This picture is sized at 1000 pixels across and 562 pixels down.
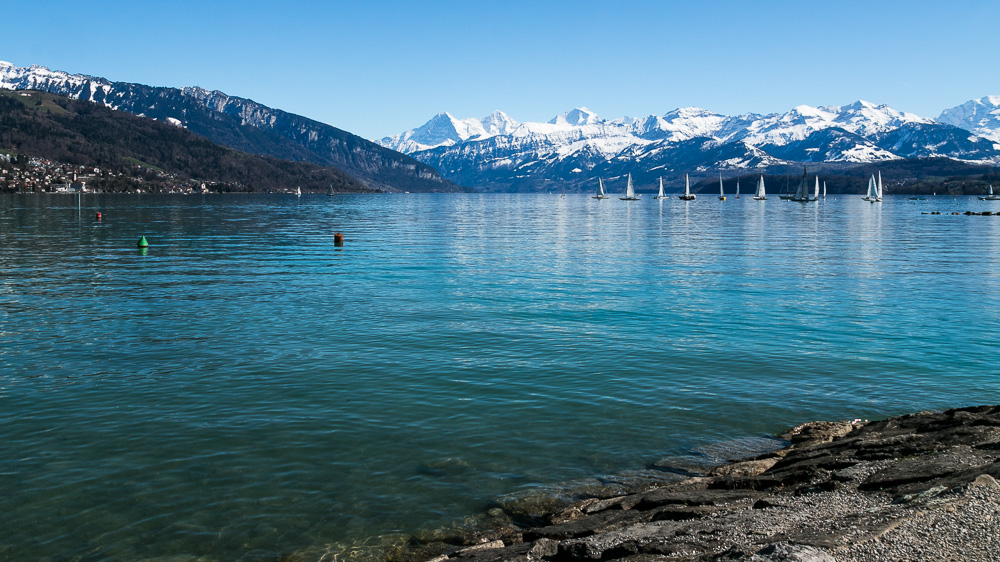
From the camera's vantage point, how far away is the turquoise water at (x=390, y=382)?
15828 mm

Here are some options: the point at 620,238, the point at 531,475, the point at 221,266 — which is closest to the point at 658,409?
the point at 531,475

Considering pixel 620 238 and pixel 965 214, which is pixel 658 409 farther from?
pixel 965 214

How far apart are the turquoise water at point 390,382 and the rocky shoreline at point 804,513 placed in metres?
2.20

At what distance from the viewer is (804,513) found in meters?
12.3

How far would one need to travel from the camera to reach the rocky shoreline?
10188mm

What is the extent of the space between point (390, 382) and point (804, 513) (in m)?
16.0

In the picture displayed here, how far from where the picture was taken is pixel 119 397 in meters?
22.9

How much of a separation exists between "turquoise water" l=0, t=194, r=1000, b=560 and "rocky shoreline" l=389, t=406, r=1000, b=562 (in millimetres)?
2204

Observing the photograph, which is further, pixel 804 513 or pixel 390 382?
pixel 390 382

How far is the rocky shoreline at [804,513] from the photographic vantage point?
10188 mm

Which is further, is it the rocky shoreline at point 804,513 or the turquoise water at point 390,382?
the turquoise water at point 390,382

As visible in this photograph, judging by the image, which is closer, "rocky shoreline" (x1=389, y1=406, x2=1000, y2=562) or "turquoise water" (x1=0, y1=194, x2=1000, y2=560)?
"rocky shoreline" (x1=389, y1=406, x2=1000, y2=562)

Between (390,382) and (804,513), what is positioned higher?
(804,513)

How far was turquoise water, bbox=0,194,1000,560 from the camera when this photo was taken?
51.9ft
